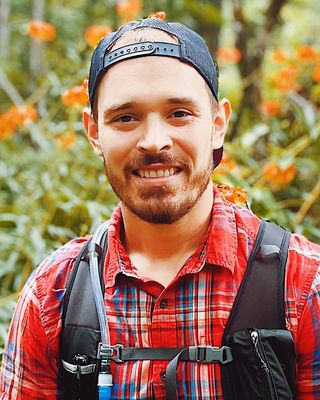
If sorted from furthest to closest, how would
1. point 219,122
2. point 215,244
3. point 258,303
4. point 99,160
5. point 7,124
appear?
1. point 7,124
2. point 99,160
3. point 219,122
4. point 215,244
5. point 258,303

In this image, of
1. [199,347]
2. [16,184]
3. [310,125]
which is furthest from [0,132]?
[199,347]

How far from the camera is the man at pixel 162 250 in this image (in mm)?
1266

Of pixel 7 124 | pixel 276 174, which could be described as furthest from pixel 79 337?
pixel 7 124

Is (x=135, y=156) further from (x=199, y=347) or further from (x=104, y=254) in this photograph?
(x=199, y=347)

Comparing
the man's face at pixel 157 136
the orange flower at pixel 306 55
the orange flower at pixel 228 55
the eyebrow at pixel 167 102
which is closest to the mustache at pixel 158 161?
the man's face at pixel 157 136

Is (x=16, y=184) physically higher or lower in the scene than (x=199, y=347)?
higher

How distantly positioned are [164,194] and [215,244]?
165 mm

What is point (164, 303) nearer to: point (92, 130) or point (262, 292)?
point (262, 292)

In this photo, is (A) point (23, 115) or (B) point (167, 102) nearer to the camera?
(B) point (167, 102)

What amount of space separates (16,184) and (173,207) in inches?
122

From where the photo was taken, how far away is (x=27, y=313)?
4.58 feet

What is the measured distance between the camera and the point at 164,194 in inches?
50.9

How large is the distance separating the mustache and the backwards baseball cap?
216 millimetres

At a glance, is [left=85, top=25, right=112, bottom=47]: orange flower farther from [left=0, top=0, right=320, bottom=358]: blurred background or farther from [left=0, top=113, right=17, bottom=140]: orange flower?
[left=0, top=113, right=17, bottom=140]: orange flower
